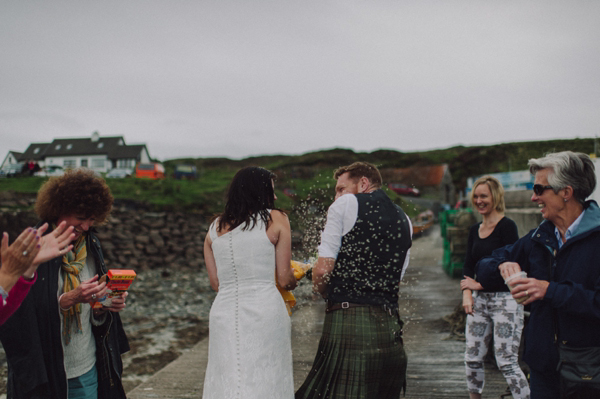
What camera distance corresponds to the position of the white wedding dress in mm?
2771

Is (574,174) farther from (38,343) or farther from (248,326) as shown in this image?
(38,343)

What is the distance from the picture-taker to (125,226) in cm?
2652

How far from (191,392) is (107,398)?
2.27 metres

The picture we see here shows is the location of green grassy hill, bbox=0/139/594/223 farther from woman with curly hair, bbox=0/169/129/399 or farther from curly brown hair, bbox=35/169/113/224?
woman with curly hair, bbox=0/169/129/399

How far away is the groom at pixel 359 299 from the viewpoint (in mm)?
2678

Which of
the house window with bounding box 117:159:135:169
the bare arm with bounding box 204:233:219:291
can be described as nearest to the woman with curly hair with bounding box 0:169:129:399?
the bare arm with bounding box 204:233:219:291

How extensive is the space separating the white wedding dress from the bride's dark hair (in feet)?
0.18

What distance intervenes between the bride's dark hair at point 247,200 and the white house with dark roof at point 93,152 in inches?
2235

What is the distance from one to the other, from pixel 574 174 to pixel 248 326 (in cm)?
210

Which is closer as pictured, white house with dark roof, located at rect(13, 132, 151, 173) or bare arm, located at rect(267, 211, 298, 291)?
bare arm, located at rect(267, 211, 298, 291)

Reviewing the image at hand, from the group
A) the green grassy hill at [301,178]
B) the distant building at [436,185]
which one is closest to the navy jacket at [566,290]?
the green grassy hill at [301,178]

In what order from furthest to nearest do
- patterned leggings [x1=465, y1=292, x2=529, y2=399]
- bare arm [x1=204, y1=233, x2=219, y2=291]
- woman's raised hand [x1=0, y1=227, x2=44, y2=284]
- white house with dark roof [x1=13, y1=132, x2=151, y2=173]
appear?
1. white house with dark roof [x1=13, y1=132, x2=151, y2=173]
2. patterned leggings [x1=465, y1=292, x2=529, y2=399]
3. bare arm [x1=204, y1=233, x2=219, y2=291]
4. woman's raised hand [x1=0, y1=227, x2=44, y2=284]

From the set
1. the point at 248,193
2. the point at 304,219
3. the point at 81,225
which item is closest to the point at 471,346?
the point at 304,219

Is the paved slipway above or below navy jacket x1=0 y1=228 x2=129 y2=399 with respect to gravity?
below
